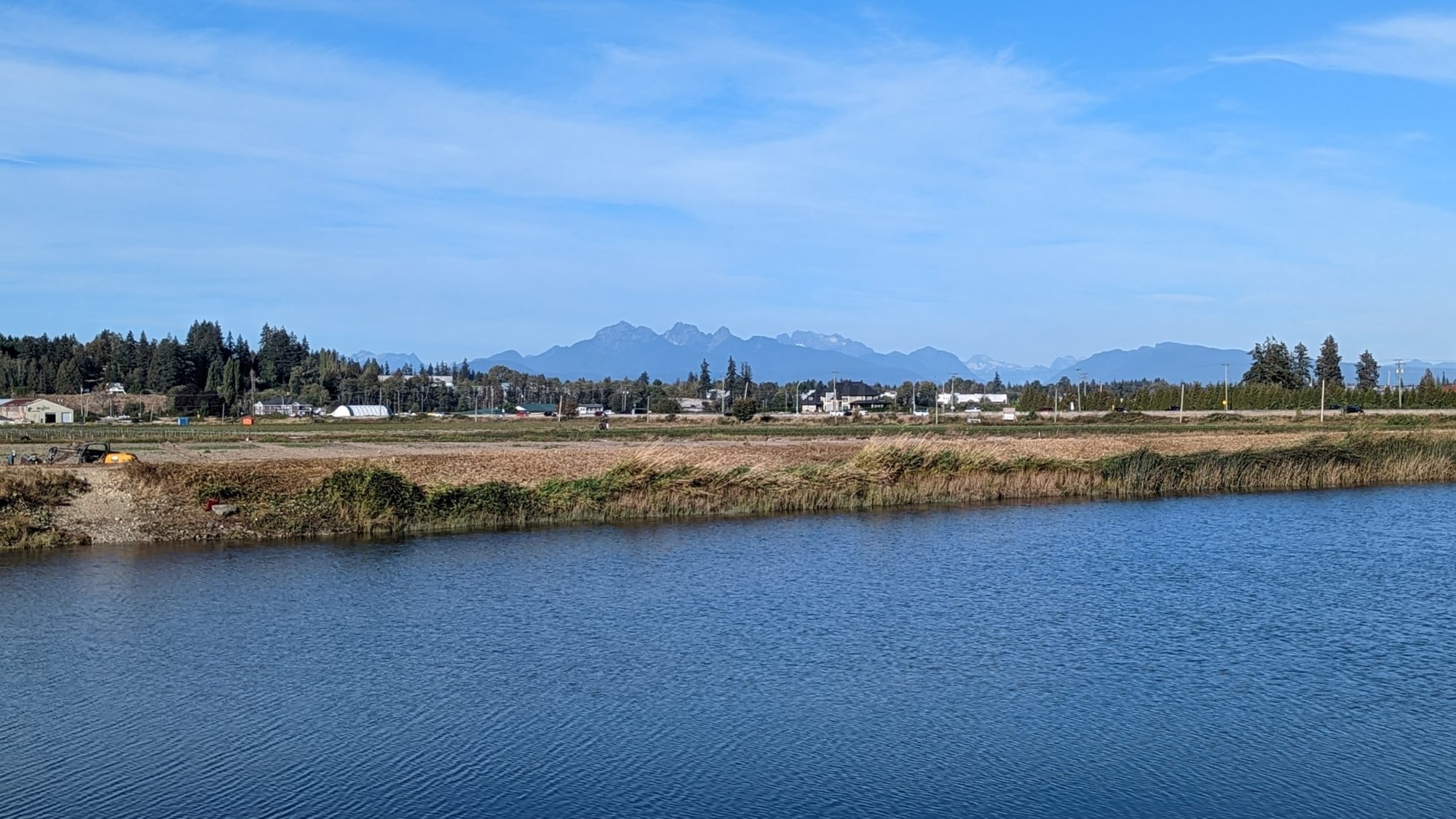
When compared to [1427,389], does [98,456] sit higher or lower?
lower

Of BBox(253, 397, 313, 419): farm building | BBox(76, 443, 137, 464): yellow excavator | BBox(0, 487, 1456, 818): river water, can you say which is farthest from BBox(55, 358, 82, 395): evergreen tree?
BBox(0, 487, 1456, 818): river water

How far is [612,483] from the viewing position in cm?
3459

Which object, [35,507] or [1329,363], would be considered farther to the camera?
[1329,363]

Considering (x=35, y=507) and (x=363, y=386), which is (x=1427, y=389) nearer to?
(x=35, y=507)

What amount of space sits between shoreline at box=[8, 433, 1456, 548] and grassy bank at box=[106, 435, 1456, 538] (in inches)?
2.0

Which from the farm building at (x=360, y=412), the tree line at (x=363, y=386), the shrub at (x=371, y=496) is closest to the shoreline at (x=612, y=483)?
the shrub at (x=371, y=496)

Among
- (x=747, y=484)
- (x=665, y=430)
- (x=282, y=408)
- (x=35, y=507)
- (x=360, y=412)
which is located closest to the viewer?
(x=35, y=507)

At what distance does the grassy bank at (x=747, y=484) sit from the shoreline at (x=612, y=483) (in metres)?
0.05

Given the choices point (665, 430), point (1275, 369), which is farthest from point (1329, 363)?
point (665, 430)

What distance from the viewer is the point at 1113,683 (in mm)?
15961

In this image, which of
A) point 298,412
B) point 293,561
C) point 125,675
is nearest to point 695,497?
point 293,561

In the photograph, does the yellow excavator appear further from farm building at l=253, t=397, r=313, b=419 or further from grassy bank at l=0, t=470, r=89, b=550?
farm building at l=253, t=397, r=313, b=419

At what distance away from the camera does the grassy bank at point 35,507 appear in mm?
28281

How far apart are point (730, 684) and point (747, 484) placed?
20.4m
